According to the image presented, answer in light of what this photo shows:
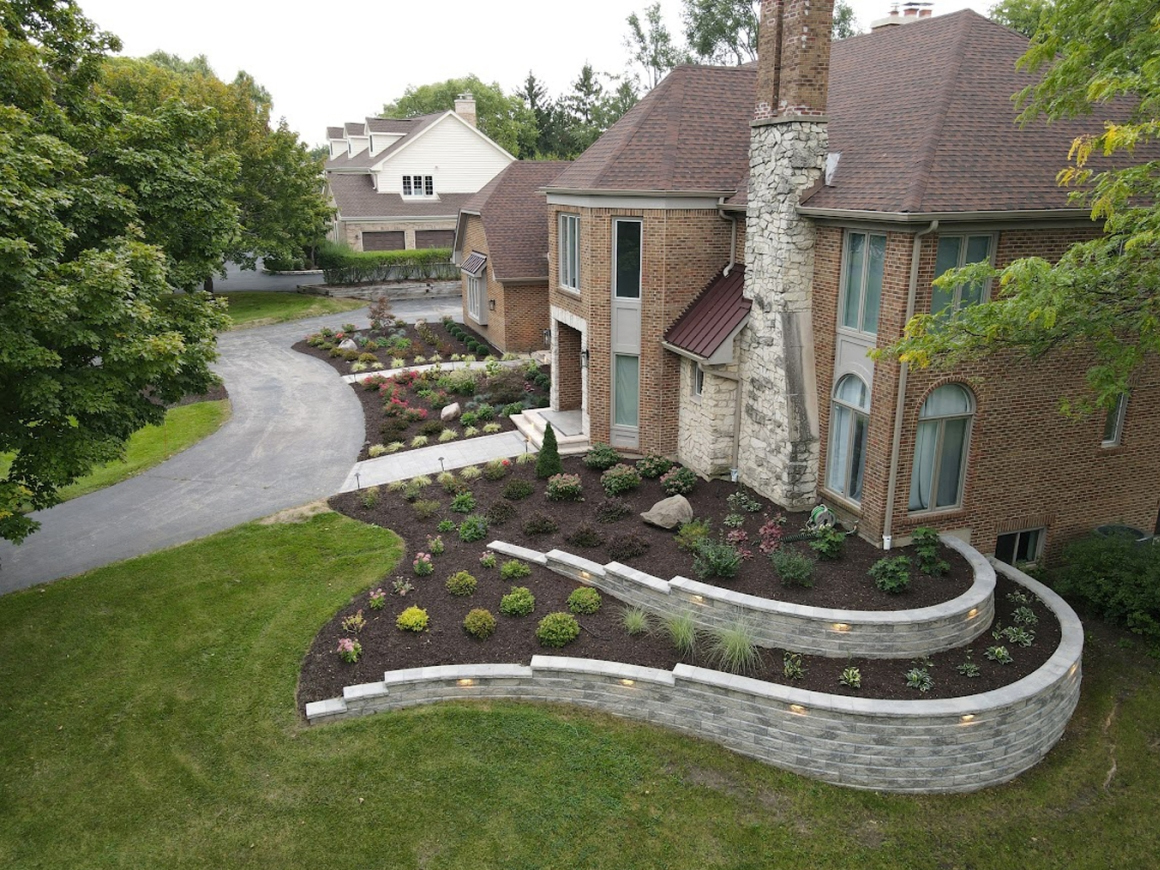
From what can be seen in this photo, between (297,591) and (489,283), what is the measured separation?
19.4 meters

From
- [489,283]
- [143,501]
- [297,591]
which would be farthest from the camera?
[489,283]

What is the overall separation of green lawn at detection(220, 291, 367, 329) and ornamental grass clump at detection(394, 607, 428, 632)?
28734mm

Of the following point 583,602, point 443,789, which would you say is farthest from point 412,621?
point 443,789

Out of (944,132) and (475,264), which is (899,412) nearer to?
(944,132)

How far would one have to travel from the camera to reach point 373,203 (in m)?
50.0

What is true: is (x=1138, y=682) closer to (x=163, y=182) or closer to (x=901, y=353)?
(x=901, y=353)

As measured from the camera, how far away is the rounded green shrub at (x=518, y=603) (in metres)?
13.3

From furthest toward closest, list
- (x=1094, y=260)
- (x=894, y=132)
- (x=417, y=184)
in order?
(x=417, y=184) → (x=894, y=132) → (x=1094, y=260)

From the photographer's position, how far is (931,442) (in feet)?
45.2

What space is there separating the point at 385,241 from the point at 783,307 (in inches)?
1562

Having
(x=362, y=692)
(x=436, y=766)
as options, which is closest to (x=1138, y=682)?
(x=436, y=766)

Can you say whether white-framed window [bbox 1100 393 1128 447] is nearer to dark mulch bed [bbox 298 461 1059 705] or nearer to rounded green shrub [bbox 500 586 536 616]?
dark mulch bed [bbox 298 461 1059 705]

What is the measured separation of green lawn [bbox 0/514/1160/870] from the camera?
9.59 m

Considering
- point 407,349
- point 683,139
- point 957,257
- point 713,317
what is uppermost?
point 683,139
